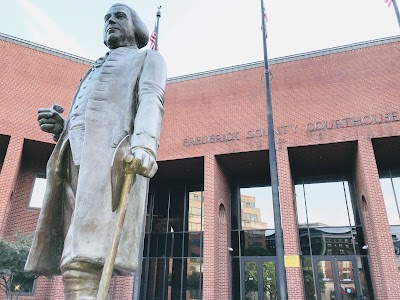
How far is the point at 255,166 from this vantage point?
59.7 ft

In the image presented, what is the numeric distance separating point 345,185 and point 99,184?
58.5 ft

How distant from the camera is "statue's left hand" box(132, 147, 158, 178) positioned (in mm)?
1928

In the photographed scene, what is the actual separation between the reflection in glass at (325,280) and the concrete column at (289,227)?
1608 millimetres

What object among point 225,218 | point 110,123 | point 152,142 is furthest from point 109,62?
point 225,218

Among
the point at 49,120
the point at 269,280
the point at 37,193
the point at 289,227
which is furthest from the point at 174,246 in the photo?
the point at 49,120

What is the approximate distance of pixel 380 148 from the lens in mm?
15906

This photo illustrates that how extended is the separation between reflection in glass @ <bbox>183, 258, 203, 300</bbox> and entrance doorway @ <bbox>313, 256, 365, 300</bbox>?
571 cm

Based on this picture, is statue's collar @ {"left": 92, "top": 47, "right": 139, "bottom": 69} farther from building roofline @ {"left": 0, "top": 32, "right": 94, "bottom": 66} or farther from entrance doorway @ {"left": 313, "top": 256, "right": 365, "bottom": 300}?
building roofline @ {"left": 0, "top": 32, "right": 94, "bottom": 66}

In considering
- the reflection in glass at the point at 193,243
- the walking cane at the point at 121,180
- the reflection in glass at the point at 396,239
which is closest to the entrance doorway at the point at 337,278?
the reflection in glass at the point at 396,239

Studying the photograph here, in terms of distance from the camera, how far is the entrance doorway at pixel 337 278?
15.7m

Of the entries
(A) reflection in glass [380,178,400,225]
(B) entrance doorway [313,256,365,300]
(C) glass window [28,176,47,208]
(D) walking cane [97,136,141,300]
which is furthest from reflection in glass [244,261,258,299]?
(D) walking cane [97,136,141,300]

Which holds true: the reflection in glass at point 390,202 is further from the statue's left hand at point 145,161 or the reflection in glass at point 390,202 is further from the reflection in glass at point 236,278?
the statue's left hand at point 145,161

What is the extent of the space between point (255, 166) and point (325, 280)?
6304mm

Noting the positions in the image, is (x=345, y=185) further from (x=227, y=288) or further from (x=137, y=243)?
(x=137, y=243)
